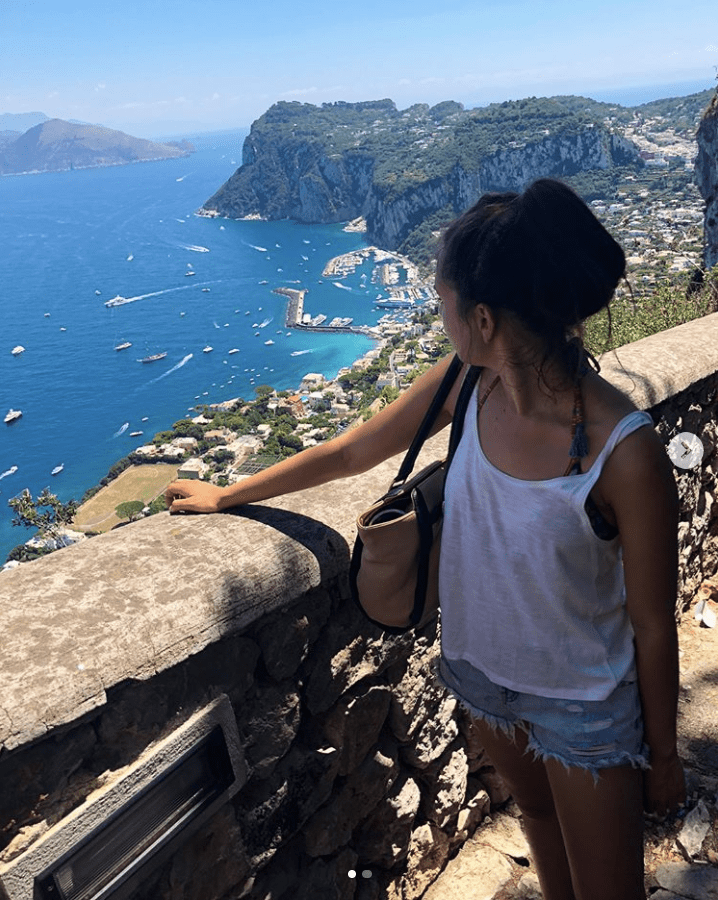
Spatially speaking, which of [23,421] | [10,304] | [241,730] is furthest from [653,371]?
[10,304]

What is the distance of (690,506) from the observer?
291cm

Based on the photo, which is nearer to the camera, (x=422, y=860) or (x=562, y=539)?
(x=562, y=539)

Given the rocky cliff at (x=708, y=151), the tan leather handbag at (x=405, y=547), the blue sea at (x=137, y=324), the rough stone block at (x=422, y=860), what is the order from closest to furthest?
the tan leather handbag at (x=405, y=547) < the rough stone block at (x=422, y=860) < the rocky cliff at (x=708, y=151) < the blue sea at (x=137, y=324)

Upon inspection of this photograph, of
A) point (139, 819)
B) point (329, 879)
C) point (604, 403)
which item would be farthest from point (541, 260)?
A: point (329, 879)

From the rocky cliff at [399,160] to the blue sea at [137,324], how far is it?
233 inches

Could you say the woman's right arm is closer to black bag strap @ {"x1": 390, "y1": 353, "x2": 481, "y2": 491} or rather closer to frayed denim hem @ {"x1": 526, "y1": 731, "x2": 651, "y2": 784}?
black bag strap @ {"x1": 390, "y1": 353, "x2": 481, "y2": 491}

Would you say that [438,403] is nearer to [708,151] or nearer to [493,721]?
[493,721]

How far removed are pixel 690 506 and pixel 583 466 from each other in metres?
2.06

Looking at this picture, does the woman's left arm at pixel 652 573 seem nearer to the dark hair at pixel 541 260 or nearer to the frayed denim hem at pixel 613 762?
the frayed denim hem at pixel 613 762

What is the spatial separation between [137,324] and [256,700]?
63755 millimetres

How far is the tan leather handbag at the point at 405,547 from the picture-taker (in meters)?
1.31

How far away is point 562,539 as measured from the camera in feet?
3.74

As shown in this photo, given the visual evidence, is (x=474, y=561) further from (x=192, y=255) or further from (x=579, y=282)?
(x=192, y=255)

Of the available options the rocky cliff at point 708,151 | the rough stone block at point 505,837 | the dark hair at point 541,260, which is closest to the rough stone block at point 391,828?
the rough stone block at point 505,837
